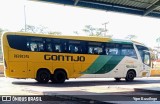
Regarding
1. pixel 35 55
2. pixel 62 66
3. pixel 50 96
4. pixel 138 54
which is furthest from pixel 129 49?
pixel 50 96

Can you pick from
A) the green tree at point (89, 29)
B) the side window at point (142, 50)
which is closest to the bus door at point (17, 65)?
the side window at point (142, 50)

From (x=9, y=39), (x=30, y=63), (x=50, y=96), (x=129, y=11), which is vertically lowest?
(x=50, y=96)

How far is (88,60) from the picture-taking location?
17922 millimetres

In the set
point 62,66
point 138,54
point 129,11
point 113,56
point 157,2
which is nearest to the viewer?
point 157,2

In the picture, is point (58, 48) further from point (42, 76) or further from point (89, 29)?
point (89, 29)

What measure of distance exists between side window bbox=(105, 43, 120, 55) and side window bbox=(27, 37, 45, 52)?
451cm

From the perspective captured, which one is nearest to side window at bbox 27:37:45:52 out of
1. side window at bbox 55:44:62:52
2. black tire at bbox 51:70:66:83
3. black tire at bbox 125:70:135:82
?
side window at bbox 55:44:62:52

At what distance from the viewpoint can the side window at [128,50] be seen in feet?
63.7

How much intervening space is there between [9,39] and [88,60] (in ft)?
16.9

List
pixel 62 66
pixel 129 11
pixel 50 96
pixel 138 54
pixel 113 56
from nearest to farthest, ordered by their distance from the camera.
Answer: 1. pixel 50 96
2. pixel 129 11
3. pixel 62 66
4. pixel 113 56
5. pixel 138 54

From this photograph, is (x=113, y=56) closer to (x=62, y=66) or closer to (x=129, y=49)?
(x=129, y=49)

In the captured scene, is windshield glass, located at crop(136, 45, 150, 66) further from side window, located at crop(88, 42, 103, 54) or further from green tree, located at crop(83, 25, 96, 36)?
green tree, located at crop(83, 25, 96, 36)

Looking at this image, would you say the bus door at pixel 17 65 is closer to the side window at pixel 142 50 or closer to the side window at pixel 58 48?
the side window at pixel 58 48

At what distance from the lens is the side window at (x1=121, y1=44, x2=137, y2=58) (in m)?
19.4
